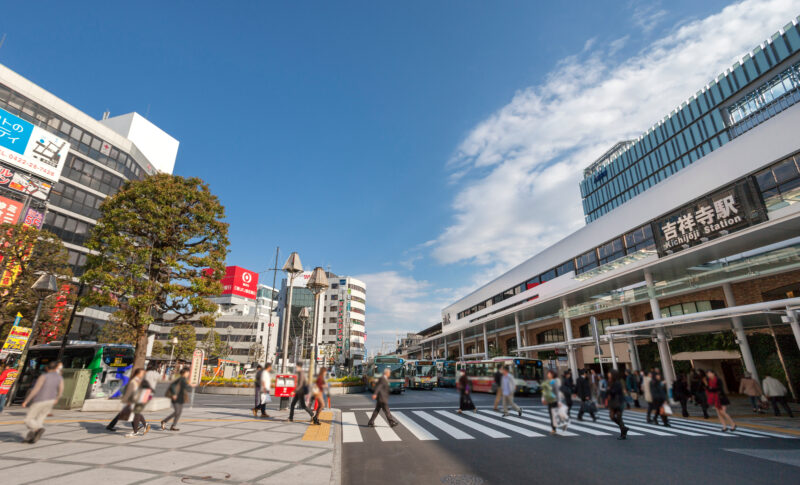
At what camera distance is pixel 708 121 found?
57.0 meters

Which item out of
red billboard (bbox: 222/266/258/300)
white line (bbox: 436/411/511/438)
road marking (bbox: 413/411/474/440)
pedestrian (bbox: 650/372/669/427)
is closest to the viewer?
road marking (bbox: 413/411/474/440)

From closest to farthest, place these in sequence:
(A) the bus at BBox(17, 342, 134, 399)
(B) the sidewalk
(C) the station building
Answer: (B) the sidewalk, (C) the station building, (A) the bus at BBox(17, 342, 134, 399)

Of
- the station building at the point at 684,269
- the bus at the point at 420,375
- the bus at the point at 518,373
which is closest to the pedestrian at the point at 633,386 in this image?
the station building at the point at 684,269

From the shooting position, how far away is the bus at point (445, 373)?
127 ft

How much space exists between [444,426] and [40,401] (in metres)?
9.97

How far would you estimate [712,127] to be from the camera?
56.2 m

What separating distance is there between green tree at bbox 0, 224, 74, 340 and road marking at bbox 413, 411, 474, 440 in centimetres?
1889

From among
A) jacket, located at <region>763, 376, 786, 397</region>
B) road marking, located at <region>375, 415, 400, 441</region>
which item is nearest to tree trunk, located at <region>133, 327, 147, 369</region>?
road marking, located at <region>375, 415, 400, 441</region>

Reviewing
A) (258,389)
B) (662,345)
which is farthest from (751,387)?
(258,389)

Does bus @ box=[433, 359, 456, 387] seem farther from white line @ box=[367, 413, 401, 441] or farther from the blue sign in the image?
the blue sign

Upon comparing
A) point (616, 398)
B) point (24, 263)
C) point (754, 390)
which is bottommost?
point (754, 390)

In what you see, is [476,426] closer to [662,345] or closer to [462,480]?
[462,480]

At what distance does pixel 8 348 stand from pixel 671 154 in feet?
271

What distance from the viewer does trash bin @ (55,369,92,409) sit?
13531 millimetres
